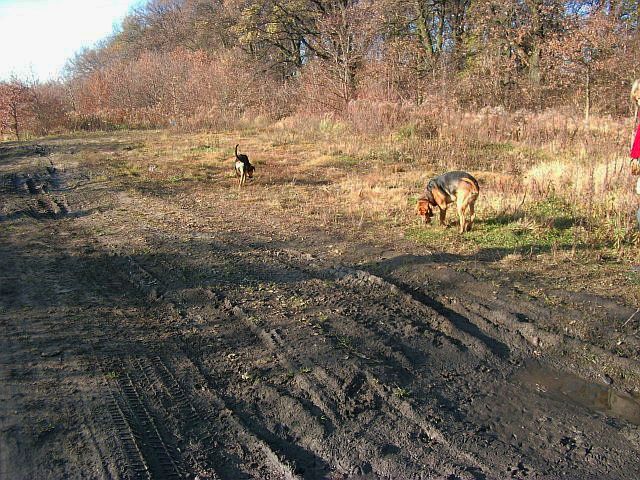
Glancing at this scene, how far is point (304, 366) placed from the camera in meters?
4.06

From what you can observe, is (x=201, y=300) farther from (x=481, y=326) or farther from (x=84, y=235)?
(x=84, y=235)

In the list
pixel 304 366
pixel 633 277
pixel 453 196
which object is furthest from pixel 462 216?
pixel 304 366

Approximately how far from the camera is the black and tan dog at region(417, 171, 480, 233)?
724cm

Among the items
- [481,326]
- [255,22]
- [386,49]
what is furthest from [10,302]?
[255,22]

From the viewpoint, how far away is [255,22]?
1207 inches

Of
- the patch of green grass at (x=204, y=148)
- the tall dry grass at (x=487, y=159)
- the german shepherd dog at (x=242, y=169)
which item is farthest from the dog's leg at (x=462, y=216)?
the patch of green grass at (x=204, y=148)

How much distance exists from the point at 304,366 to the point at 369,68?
1825cm

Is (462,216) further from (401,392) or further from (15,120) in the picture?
(15,120)

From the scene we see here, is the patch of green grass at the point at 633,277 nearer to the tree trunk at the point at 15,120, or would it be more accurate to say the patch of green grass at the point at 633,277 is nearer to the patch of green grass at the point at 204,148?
the patch of green grass at the point at 204,148

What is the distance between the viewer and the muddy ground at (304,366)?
3.11m

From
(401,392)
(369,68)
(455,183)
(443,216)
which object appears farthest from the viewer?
(369,68)

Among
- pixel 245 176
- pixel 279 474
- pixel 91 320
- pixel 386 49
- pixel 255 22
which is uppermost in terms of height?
pixel 255 22

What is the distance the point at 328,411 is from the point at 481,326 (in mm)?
1915

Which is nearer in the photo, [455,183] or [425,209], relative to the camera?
[455,183]
